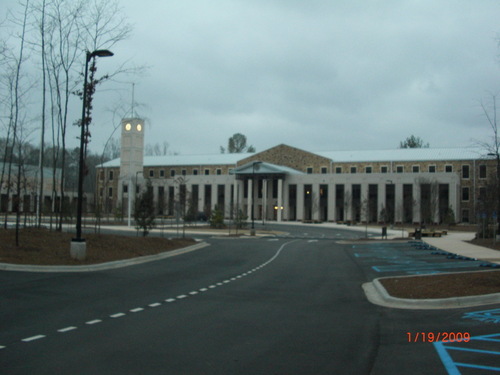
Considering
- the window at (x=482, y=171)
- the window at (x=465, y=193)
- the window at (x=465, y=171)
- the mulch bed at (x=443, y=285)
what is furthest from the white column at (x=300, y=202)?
the mulch bed at (x=443, y=285)

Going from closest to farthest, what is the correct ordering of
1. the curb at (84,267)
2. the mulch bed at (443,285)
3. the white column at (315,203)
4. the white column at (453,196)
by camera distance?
the mulch bed at (443,285) < the curb at (84,267) < the white column at (453,196) < the white column at (315,203)

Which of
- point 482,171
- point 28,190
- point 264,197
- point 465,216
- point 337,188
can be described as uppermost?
point 482,171

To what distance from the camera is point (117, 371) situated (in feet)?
19.9

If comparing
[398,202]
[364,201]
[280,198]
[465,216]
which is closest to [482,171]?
[465,216]

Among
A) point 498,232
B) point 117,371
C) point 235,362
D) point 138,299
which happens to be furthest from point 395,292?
point 498,232

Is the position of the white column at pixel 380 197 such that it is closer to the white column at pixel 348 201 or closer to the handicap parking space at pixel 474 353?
the white column at pixel 348 201

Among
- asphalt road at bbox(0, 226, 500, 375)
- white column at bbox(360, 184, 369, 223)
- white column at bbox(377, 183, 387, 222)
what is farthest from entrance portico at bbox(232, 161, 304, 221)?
asphalt road at bbox(0, 226, 500, 375)

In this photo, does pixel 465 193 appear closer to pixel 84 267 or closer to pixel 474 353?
pixel 84 267

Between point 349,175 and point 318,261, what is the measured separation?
60.7 metres

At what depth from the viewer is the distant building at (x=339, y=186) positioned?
2990 inches

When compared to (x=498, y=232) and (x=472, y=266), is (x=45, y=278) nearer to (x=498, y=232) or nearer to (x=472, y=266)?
(x=472, y=266)
